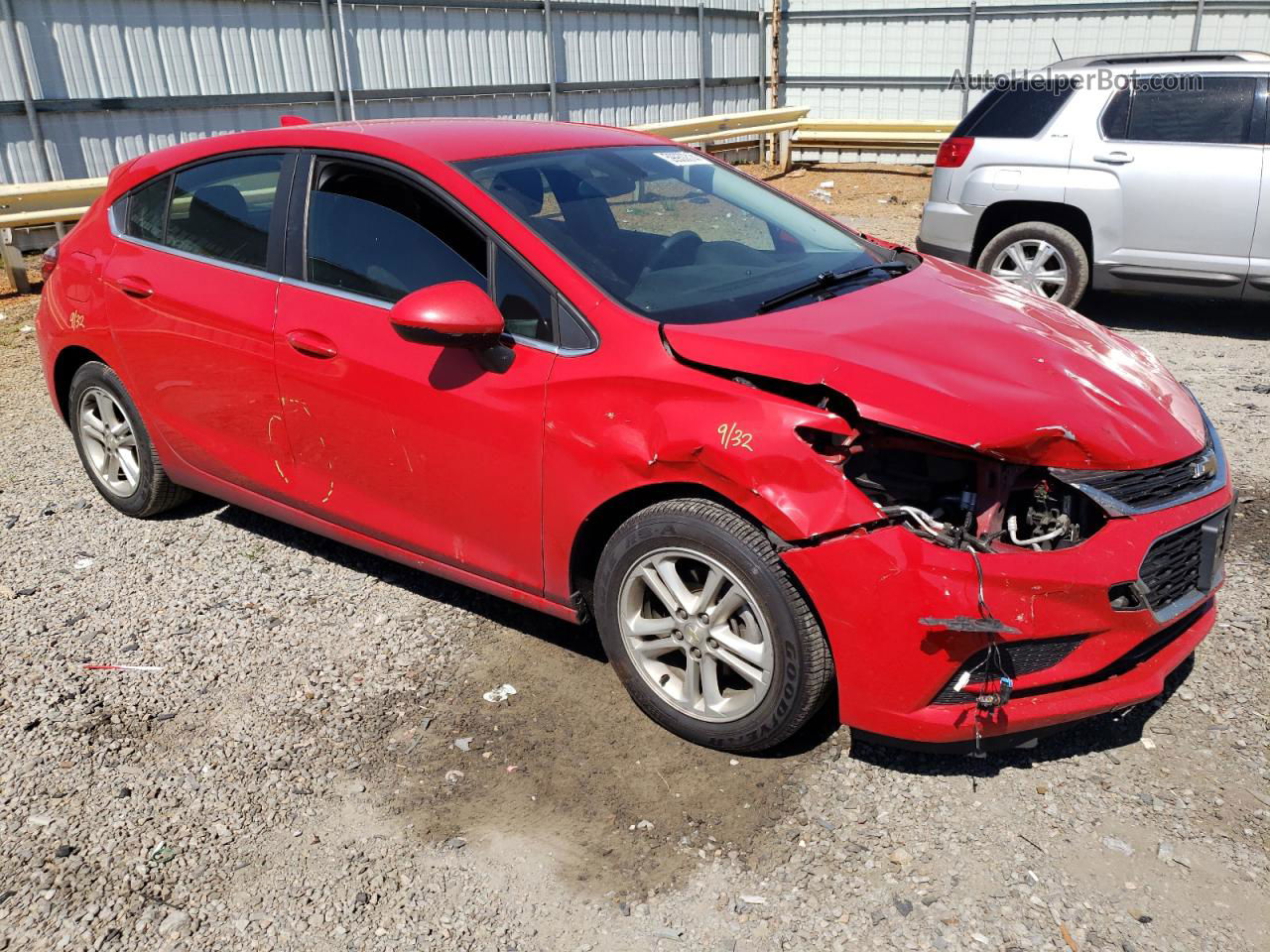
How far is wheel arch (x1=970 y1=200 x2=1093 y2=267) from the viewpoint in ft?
25.6

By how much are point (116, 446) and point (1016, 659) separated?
13.0ft

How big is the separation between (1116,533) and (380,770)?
2165mm

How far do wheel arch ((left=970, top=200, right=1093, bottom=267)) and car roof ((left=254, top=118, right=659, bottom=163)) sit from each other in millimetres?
4586

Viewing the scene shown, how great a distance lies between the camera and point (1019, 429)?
276cm

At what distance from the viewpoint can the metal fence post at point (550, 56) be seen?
14.8m

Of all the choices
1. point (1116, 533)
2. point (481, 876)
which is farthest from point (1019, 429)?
point (481, 876)

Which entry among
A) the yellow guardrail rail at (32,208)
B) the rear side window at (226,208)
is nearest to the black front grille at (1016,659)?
the rear side window at (226,208)

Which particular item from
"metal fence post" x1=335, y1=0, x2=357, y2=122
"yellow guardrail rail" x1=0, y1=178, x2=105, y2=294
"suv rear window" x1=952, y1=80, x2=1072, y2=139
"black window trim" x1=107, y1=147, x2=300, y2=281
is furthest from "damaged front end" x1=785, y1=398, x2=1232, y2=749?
"metal fence post" x1=335, y1=0, x2=357, y2=122

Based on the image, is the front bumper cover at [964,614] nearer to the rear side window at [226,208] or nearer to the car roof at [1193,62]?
the rear side window at [226,208]

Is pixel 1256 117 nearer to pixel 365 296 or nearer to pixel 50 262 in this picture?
pixel 365 296

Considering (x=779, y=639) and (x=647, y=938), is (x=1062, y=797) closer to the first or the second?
(x=779, y=639)

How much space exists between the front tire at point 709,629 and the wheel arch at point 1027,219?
5.91 m

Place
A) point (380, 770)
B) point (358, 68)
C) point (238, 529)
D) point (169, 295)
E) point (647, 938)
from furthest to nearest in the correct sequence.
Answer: point (358, 68) < point (238, 529) < point (169, 295) < point (380, 770) < point (647, 938)

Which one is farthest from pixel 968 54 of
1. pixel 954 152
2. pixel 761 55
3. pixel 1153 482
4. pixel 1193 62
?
pixel 1153 482
